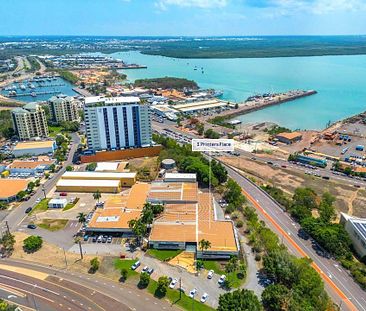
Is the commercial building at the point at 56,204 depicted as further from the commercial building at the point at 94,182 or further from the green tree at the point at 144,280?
the green tree at the point at 144,280

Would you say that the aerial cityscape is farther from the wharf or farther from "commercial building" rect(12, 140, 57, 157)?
the wharf

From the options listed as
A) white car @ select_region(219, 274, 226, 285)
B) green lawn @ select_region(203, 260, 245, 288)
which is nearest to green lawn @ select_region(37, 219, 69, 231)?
green lawn @ select_region(203, 260, 245, 288)

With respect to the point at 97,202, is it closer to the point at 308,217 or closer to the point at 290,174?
the point at 308,217

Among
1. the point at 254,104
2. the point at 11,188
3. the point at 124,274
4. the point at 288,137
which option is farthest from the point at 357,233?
the point at 254,104

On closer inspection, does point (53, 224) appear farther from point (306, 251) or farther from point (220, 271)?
point (306, 251)

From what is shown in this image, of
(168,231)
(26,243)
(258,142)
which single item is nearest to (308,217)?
(168,231)

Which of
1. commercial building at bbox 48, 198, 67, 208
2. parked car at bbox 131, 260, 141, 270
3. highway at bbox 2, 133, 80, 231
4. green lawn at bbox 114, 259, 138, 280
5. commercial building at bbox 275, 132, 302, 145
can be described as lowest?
commercial building at bbox 275, 132, 302, 145
